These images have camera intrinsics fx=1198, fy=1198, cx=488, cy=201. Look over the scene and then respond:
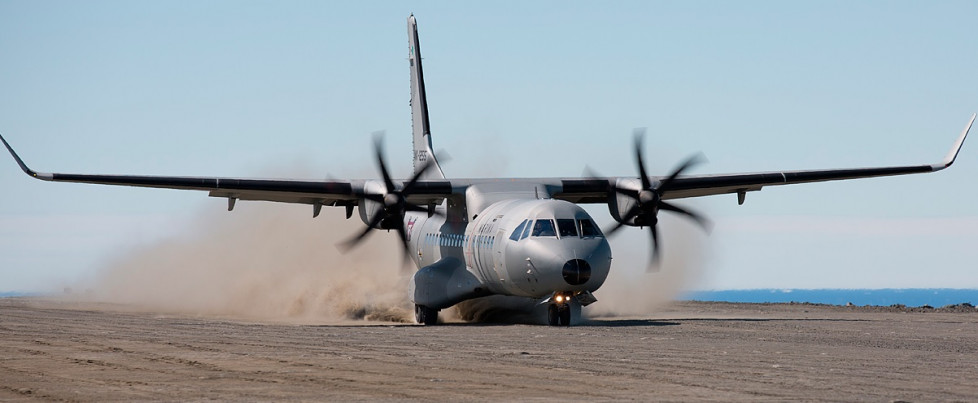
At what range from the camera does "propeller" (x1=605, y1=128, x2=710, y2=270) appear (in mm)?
28922

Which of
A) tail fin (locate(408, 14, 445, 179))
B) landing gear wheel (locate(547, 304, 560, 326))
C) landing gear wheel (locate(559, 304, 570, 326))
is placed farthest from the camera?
tail fin (locate(408, 14, 445, 179))

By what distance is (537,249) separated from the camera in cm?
2533

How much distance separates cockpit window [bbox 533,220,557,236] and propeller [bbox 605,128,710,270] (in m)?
4.10

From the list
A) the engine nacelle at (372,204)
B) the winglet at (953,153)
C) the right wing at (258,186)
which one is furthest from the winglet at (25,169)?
the winglet at (953,153)

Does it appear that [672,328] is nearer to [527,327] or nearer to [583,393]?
[527,327]

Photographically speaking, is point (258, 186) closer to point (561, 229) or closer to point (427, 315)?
point (427, 315)

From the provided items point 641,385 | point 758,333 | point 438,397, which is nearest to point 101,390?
point 438,397

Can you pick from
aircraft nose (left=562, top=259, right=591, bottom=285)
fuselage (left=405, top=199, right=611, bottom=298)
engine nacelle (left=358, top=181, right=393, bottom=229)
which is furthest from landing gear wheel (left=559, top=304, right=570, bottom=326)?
engine nacelle (left=358, top=181, right=393, bottom=229)

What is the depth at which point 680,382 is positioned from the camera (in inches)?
547

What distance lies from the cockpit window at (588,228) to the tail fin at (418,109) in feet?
42.4

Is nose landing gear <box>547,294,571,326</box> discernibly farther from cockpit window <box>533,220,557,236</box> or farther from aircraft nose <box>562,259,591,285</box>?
cockpit window <box>533,220,557,236</box>

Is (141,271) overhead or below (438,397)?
overhead

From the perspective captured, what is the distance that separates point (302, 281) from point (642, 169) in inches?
594

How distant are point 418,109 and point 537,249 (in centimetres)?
1566
